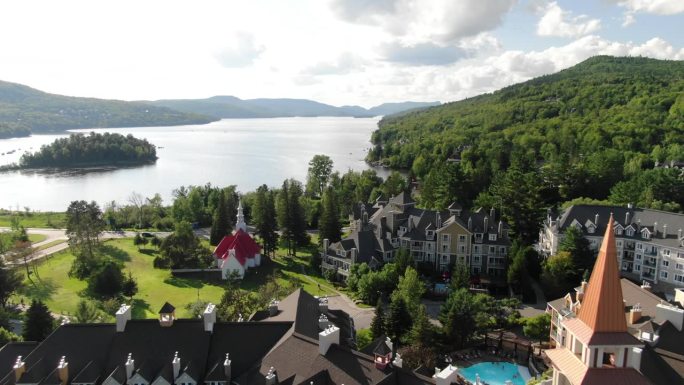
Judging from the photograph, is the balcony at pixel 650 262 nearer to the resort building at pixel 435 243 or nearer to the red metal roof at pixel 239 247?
the resort building at pixel 435 243

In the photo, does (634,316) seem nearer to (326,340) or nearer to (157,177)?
(326,340)

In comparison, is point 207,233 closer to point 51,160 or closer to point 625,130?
point 625,130

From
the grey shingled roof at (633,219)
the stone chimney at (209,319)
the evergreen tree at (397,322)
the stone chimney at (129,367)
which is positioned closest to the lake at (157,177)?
the grey shingled roof at (633,219)

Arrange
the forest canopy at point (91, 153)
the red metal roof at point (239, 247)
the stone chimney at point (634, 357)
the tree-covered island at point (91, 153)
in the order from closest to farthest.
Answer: the stone chimney at point (634, 357)
the red metal roof at point (239, 247)
the tree-covered island at point (91, 153)
the forest canopy at point (91, 153)

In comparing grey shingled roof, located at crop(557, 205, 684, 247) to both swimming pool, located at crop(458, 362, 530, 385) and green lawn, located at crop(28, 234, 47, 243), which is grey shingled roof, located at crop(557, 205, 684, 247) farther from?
green lawn, located at crop(28, 234, 47, 243)

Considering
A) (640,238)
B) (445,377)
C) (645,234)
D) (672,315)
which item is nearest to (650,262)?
(640,238)

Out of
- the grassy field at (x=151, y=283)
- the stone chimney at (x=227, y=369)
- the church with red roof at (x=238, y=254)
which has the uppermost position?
the stone chimney at (x=227, y=369)

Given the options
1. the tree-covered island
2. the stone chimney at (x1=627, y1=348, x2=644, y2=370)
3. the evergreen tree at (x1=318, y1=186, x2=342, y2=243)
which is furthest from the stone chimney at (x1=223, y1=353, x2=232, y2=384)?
the tree-covered island

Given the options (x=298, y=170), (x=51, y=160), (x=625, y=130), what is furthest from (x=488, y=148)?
(x=51, y=160)
